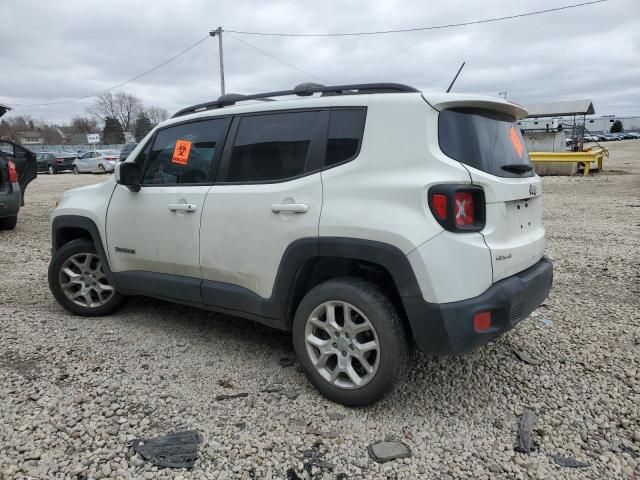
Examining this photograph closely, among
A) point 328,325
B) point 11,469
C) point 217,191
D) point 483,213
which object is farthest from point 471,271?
point 11,469

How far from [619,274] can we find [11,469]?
584cm

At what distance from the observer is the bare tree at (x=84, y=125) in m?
86.6

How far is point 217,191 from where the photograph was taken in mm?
Answer: 3418

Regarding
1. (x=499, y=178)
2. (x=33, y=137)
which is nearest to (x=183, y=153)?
(x=499, y=178)

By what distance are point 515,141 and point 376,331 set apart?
5.22 ft

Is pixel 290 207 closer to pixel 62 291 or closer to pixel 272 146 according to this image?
pixel 272 146

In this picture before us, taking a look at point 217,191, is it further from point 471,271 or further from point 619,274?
point 619,274

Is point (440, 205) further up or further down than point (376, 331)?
further up

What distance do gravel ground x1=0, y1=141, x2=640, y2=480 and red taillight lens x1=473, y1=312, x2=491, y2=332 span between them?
1.99ft

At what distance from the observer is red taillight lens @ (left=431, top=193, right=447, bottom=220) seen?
8.36 ft

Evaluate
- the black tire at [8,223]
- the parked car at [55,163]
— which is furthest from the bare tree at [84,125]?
the black tire at [8,223]

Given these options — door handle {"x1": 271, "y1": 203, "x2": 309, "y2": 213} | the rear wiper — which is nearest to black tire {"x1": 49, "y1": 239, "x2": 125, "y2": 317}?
door handle {"x1": 271, "y1": 203, "x2": 309, "y2": 213}

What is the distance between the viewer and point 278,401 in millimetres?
3041

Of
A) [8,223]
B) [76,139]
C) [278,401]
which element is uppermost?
[76,139]
